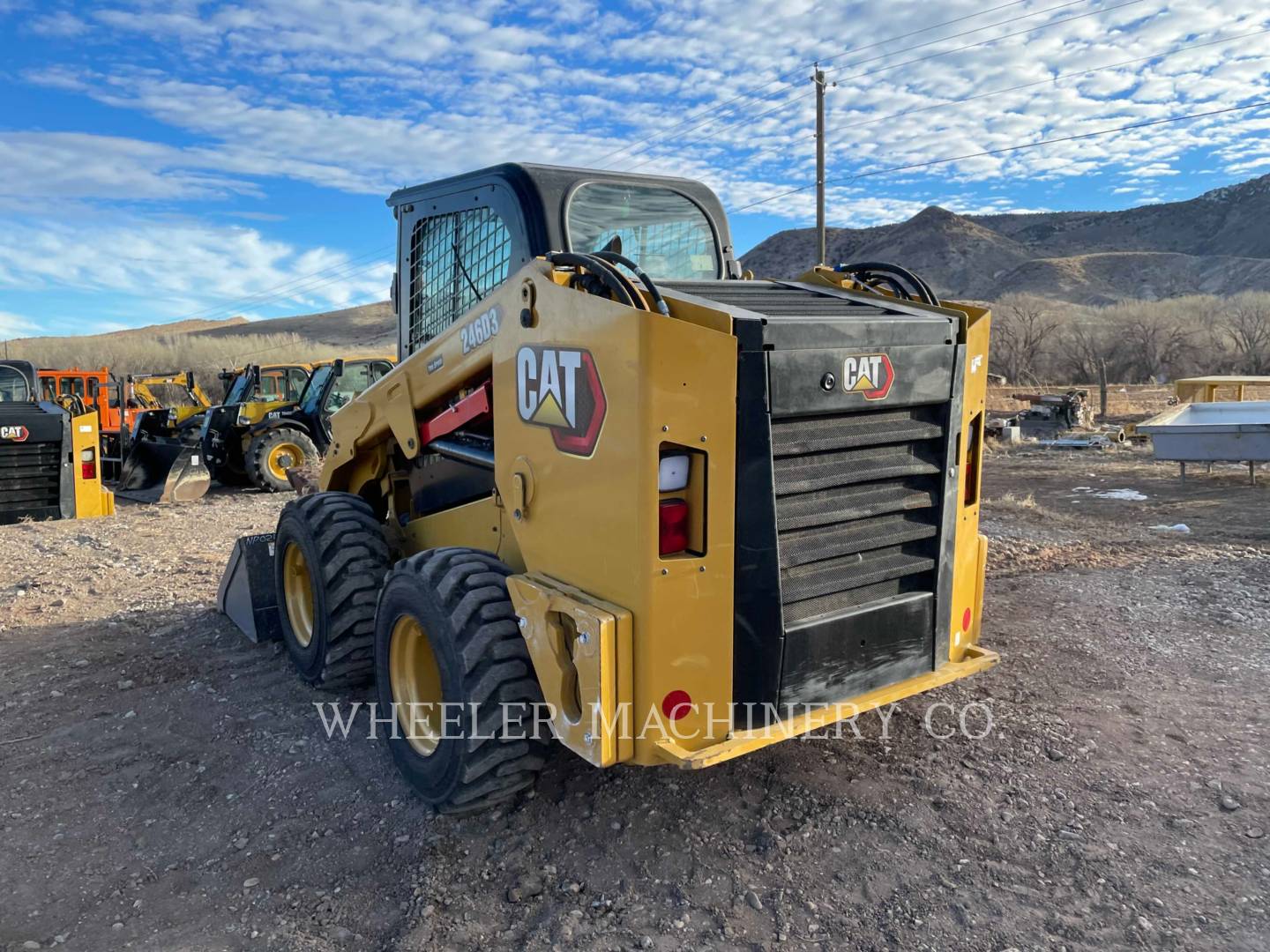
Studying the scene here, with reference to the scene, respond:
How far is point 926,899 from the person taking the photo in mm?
2803

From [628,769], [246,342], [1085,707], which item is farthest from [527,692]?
[246,342]

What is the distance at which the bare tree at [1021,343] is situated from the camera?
1214 inches

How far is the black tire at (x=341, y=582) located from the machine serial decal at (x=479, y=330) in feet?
4.18

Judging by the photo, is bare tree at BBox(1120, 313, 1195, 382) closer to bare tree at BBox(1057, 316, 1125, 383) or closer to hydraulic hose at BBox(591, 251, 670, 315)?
bare tree at BBox(1057, 316, 1125, 383)

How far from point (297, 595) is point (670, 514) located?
299cm

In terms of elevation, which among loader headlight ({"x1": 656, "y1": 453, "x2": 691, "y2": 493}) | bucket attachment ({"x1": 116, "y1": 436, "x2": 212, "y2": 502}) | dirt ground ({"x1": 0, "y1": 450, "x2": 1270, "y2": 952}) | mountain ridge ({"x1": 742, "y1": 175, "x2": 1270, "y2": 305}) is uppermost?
mountain ridge ({"x1": 742, "y1": 175, "x2": 1270, "y2": 305})

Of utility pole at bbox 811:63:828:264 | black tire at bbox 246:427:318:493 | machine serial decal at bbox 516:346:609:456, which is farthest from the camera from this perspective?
utility pole at bbox 811:63:828:264

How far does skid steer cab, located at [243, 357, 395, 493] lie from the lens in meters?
12.3

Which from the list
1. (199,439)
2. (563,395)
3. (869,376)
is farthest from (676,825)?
(199,439)

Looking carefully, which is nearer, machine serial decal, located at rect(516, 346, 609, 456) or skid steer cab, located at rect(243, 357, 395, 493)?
machine serial decal, located at rect(516, 346, 609, 456)

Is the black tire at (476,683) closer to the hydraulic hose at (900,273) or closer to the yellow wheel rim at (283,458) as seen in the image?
the hydraulic hose at (900,273)

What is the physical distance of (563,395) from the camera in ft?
9.77

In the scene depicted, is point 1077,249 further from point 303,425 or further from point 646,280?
point 646,280

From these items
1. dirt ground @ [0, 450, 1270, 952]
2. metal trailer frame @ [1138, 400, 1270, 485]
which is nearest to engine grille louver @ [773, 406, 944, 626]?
dirt ground @ [0, 450, 1270, 952]
